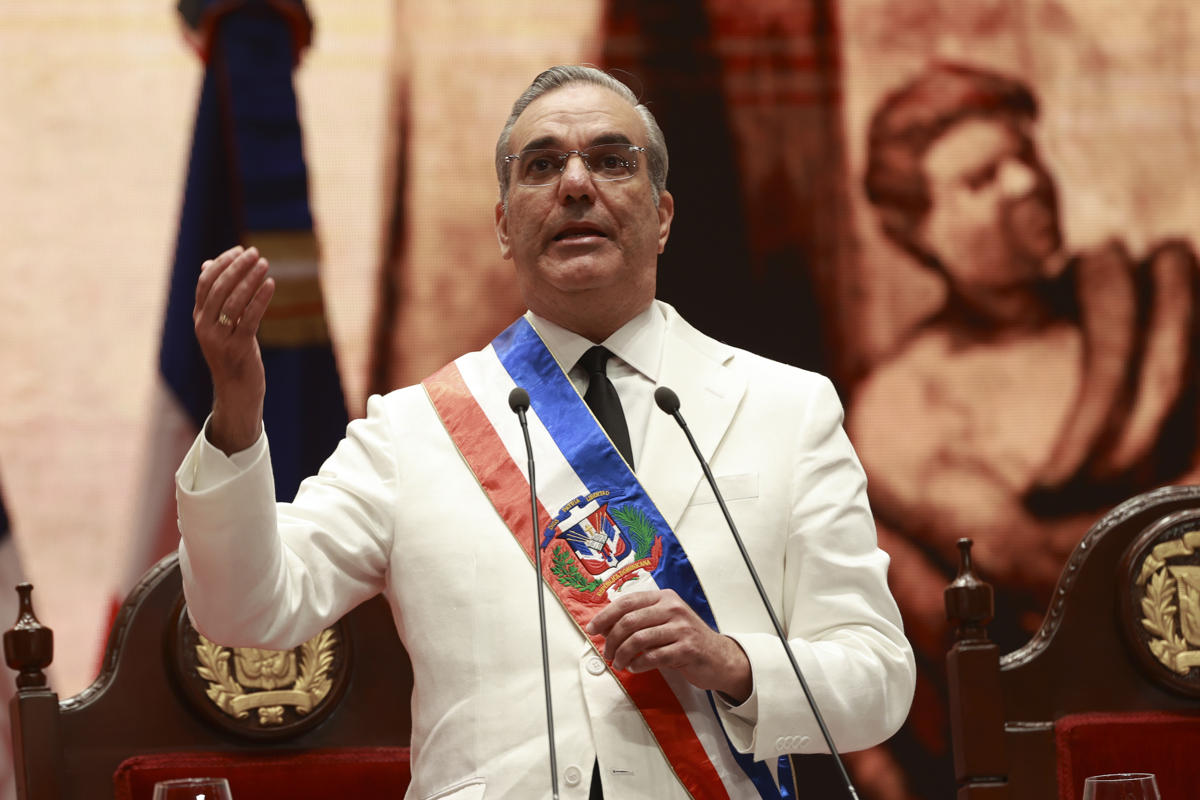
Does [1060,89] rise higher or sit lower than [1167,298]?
higher

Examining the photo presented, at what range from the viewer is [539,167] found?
1884 mm

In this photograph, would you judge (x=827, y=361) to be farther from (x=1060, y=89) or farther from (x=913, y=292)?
(x=1060, y=89)

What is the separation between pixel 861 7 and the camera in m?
3.09

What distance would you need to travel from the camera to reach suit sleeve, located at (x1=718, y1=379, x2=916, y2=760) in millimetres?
1551

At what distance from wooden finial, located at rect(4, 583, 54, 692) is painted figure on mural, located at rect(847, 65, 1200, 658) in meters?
1.76

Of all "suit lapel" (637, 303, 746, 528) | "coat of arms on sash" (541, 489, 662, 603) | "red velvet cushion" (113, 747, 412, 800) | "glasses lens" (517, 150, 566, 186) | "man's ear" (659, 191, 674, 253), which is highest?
"glasses lens" (517, 150, 566, 186)

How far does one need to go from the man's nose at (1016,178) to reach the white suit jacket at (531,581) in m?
1.44

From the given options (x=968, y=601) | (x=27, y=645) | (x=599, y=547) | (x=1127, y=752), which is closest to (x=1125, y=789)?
(x=599, y=547)

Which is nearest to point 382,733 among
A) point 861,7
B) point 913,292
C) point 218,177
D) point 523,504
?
point 523,504

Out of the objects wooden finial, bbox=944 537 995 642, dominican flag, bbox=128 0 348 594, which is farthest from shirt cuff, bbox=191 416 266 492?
dominican flag, bbox=128 0 348 594

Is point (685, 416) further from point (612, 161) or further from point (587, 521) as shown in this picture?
point (612, 161)

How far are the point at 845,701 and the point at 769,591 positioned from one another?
7.7 inches

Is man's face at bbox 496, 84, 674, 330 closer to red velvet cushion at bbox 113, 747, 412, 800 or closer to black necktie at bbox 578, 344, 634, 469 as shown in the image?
black necktie at bbox 578, 344, 634, 469

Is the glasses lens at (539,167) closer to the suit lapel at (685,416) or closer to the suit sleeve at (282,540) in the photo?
the suit lapel at (685,416)
